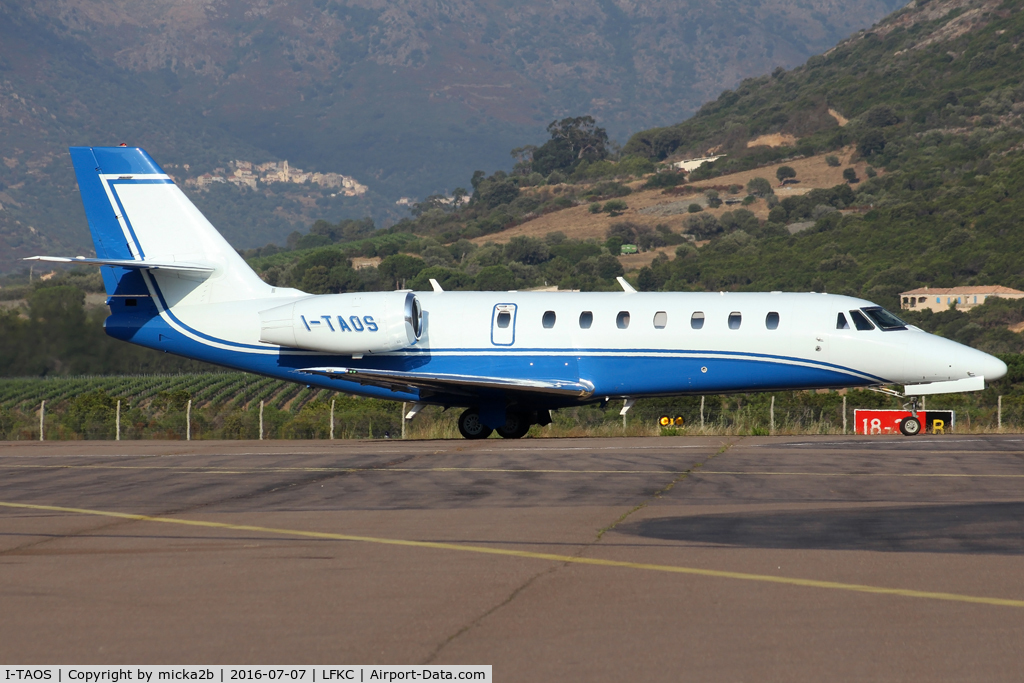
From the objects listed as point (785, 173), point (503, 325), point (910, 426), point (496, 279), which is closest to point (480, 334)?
point (503, 325)

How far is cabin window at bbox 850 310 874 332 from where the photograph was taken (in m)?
22.0

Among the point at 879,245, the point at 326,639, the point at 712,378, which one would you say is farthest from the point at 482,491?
the point at 879,245

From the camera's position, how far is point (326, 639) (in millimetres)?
7109

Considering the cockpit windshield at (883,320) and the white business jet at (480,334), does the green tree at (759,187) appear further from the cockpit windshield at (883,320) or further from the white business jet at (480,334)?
the white business jet at (480,334)

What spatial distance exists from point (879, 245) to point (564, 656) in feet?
340

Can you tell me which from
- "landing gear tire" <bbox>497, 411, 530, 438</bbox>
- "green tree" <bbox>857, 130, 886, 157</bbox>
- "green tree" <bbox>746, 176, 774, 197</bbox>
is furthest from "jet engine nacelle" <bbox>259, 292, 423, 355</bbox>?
"green tree" <bbox>857, 130, 886, 157</bbox>

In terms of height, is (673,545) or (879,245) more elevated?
(879,245)

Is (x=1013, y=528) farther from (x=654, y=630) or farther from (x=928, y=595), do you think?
(x=654, y=630)

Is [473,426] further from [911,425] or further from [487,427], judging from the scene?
[911,425]

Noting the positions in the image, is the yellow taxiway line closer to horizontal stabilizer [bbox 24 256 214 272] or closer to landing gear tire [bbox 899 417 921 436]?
horizontal stabilizer [bbox 24 256 214 272]

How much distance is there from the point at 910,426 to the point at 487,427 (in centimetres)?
826
